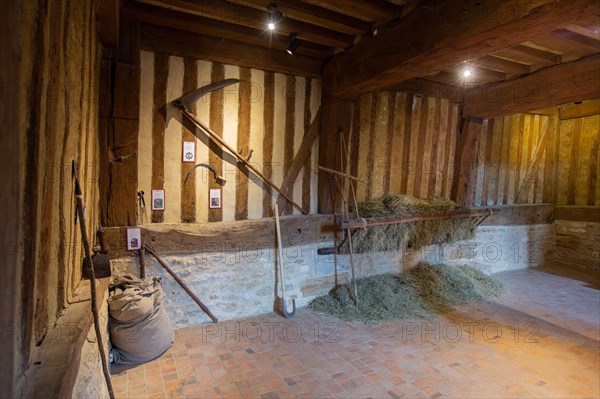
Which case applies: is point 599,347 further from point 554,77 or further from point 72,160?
point 72,160

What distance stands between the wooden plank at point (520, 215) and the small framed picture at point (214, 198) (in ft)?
13.6

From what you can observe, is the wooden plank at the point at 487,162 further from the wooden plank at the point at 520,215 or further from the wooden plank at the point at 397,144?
the wooden plank at the point at 397,144

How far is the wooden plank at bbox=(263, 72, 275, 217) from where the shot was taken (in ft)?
11.9

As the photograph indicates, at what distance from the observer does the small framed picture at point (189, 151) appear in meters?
3.25

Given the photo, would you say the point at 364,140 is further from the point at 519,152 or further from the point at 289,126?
the point at 519,152

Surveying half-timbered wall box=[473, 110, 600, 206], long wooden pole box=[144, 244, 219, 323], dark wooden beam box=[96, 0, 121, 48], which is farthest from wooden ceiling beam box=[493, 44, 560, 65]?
long wooden pole box=[144, 244, 219, 323]

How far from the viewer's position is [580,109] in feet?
18.9

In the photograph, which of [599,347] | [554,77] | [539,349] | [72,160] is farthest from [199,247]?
[554,77]

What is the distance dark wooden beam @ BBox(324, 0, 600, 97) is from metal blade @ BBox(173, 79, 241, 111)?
4.07 ft

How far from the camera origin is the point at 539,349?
119 inches

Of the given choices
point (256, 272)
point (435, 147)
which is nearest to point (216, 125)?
point (256, 272)

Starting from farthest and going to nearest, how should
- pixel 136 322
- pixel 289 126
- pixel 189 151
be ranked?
pixel 289 126, pixel 189 151, pixel 136 322

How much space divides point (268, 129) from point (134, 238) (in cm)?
171

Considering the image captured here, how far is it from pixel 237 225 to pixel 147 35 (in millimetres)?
1924
